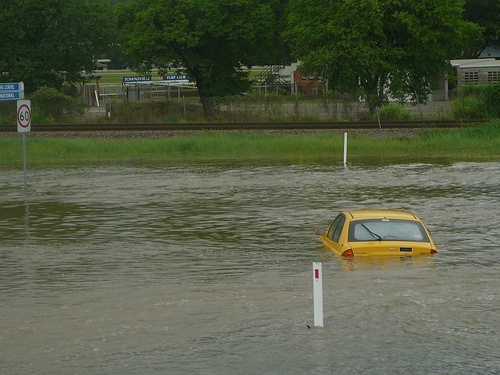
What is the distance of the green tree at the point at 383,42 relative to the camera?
179ft

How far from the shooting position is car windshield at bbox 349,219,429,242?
16562 mm

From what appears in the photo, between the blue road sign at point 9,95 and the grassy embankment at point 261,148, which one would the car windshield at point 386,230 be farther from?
the grassy embankment at point 261,148

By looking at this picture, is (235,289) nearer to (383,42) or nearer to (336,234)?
(336,234)

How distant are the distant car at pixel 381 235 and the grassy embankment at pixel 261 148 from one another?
22936mm

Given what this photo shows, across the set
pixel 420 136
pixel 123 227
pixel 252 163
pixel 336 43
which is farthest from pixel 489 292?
pixel 336 43

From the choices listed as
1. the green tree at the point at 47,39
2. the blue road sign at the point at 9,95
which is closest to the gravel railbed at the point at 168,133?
the blue road sign at the point at 9,95

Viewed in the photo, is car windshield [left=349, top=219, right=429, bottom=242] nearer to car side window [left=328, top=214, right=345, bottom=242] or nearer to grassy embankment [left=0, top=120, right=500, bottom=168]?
car side window [left=328, top=214, right=345, bottom=242]

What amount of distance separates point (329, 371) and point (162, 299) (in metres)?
4.31

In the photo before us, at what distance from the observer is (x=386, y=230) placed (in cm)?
1672

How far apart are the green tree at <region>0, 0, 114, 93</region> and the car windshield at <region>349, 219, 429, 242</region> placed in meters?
57.9

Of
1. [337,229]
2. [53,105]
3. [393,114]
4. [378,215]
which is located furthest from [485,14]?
[378,215]

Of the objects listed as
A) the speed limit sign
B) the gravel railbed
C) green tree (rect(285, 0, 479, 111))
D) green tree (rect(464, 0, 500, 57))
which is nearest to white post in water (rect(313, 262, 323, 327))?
the speed limit sign

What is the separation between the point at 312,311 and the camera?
13.9m

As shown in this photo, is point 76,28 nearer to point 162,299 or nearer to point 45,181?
point 45,181
